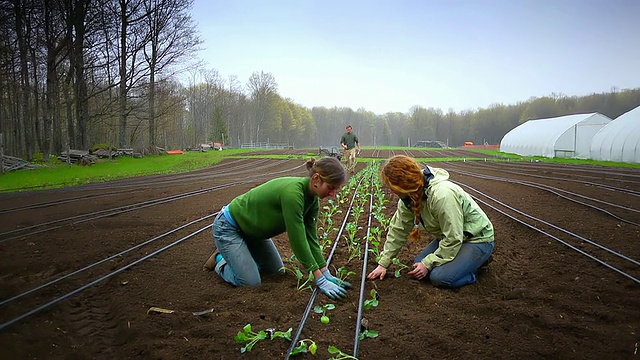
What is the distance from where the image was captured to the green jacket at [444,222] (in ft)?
10.4

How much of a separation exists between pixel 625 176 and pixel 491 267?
11692mm

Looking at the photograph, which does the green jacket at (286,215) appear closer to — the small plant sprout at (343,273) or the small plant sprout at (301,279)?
the small plant sprout at (301,279)

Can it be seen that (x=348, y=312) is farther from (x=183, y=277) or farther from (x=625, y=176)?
(x=625, y=176)

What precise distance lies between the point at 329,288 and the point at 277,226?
0.66 m

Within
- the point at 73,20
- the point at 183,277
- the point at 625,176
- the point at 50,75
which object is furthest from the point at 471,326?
the point at 73,20

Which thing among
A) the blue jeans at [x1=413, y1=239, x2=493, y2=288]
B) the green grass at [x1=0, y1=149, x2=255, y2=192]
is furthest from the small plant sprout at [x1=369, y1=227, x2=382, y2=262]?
the green grass at [x1=0, y1=149, x2=255, y2=192]

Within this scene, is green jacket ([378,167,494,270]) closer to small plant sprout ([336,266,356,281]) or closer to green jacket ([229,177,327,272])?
small plant sprout ([336,266,356,281])

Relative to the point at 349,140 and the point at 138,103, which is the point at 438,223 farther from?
the point at 138,103

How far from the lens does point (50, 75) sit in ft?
60.5

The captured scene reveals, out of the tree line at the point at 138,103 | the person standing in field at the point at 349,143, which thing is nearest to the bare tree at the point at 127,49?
the tree line at the point at 138,103

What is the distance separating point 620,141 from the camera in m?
19.0

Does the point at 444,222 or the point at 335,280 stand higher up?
the point at 444,222

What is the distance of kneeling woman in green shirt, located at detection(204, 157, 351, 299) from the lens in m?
3.00

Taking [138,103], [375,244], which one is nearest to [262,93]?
[138,103]
